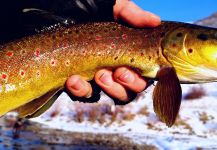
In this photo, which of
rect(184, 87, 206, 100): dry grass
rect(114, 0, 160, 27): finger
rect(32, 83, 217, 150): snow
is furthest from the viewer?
rect(184, 87, 206, 100): dry grass

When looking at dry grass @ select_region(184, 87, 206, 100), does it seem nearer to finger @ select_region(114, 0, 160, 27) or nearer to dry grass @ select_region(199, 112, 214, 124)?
dry grass @ select_region(199, 112, 214, 124)

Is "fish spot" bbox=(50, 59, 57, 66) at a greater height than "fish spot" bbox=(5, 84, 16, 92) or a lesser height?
greater

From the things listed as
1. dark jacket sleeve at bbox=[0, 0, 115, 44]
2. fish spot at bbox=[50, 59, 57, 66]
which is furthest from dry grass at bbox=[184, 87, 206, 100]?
fish spot at bbox=[50, 59, 57, 66]

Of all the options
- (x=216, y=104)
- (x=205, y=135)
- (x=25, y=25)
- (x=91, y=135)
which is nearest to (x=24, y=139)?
(x=91, y=135)

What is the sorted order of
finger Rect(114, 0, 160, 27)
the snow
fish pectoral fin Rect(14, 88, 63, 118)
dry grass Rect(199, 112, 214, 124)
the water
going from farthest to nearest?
dry grass Rect(199, 112, 214, 124)
the snow
the water
finger Rect(114, 0, 160, 27)
fish pectoral fin Rect(14, 88, 63, 118)

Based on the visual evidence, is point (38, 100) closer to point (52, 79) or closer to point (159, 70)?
point (52, 79)

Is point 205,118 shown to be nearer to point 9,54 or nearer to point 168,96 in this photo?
point 168,96

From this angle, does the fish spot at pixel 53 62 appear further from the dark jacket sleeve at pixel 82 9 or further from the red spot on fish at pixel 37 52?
the dark jacket sleeve at pixel 82 9
